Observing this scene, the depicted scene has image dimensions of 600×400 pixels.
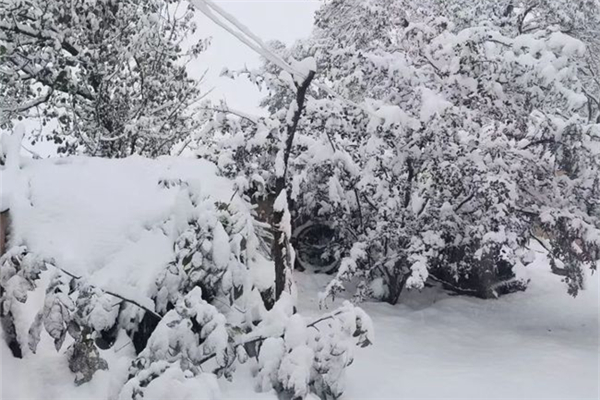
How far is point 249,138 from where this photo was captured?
4.75 meters

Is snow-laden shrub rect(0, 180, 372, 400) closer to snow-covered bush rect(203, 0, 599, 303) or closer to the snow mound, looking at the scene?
the snow mound

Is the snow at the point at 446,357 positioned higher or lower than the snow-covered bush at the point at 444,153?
lower

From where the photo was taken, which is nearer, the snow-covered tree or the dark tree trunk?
the dark tree trunk

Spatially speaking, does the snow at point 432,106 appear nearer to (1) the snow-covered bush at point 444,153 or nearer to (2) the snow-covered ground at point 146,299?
(1) the snow-covered bush at point 444,153

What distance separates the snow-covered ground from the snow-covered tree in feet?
11.6

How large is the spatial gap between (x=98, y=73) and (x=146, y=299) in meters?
5.33

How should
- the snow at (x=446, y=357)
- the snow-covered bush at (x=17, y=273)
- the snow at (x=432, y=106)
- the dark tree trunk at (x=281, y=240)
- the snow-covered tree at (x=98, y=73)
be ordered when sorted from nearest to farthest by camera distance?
the snow-covered bush at (x=17, y=273)
the snow at (x=446, y=357)
the dark tree trunk at (x=281, y=240)
the snow at (x=432, y=106)
the snow-covered tree at (x=98, y=73)

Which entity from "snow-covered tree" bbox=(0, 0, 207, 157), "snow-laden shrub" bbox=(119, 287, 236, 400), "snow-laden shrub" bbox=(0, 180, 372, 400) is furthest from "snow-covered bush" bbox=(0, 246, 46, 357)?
"snow-covered tree" bbox=(0, 0, 207, 157)

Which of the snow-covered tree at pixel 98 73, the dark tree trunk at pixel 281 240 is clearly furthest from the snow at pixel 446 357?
the snow-covered tree at pixel 98 73

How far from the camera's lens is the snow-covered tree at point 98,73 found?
7.32 metres

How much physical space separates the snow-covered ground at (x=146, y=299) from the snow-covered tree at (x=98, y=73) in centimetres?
352

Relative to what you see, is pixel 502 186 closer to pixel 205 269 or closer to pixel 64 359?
pixel 205 269

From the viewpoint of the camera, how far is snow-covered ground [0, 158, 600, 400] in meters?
3.09

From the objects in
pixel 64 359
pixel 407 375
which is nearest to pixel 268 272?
pixel 407 375
